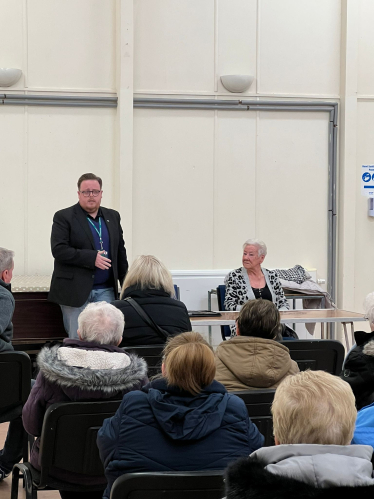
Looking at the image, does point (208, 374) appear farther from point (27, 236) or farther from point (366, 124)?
point (366, 124)

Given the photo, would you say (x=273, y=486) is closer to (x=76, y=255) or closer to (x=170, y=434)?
(x=170, y=434)

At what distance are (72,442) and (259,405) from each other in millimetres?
692

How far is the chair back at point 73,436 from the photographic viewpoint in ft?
7.98

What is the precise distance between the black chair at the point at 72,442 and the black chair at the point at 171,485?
687 millimetres

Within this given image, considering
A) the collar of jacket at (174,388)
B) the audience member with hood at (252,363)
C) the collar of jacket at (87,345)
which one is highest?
the collar of jacket at (87,345)

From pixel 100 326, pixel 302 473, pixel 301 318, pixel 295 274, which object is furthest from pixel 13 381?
pixel 295 274

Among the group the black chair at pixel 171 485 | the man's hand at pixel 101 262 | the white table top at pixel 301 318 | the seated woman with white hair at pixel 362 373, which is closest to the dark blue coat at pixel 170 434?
the black chair at pixel 171 485

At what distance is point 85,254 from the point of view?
5102 mm

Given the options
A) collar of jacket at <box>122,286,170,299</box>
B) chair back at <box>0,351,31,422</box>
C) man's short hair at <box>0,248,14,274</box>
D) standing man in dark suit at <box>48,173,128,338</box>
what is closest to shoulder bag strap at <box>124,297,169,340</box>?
collar of jacket at <box>122,286,170,299</box>

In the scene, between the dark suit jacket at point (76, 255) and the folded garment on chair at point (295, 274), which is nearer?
the dark suit jacket at point (76, 255)

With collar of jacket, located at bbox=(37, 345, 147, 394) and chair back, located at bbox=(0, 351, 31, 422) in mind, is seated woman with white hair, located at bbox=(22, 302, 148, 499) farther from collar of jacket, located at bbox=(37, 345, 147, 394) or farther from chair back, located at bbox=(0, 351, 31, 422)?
chair back, located at bbox=(0, 351, 31, 422)

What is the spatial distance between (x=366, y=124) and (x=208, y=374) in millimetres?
6147

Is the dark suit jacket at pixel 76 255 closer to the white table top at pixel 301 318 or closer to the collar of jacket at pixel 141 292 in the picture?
the white table top at pixel 301 318

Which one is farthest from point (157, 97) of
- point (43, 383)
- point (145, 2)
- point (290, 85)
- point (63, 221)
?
point (43, 383)
